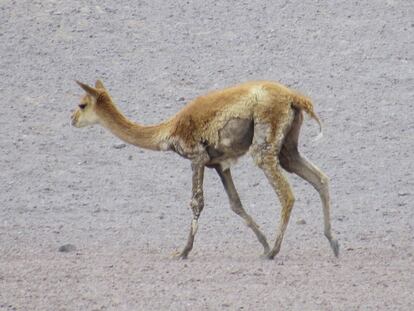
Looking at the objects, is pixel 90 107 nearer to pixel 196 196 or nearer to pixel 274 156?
pixel 196 196

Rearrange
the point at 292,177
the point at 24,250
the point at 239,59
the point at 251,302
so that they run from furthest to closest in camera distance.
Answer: the point at 239,59 → the point at 292,177 → the point at 24,250 → the point at 251,302

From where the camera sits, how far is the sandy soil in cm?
1316

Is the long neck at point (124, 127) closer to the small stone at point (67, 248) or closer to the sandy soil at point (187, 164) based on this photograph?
the sandy soil at point (187, 164)

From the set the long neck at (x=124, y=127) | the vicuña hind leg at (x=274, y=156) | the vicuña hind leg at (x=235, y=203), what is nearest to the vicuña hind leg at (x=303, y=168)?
the vicuña hind leg at (x=274, y=156)

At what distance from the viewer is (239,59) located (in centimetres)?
2152

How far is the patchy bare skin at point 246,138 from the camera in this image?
14.7m

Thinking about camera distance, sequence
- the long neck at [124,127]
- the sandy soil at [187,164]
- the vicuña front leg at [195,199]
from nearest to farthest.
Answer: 1. the sandy soil at [187,164]
2. the vicuña front leg at [195,199]
3. the long neck at [124,127]

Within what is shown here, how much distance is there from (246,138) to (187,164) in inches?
164

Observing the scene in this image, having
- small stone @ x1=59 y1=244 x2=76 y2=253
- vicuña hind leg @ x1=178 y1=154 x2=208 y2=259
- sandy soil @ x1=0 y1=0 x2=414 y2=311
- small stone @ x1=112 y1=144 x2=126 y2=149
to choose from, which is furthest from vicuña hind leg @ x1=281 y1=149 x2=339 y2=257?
small stone @ x1=112 y1=144 x2=126 y2=149

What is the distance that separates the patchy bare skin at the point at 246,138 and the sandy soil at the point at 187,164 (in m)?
0.60

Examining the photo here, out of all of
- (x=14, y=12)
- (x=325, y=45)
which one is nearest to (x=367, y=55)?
(x=325, y=45)

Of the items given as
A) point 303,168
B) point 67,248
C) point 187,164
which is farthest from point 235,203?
point 187,164

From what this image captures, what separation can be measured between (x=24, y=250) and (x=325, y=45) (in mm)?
7906

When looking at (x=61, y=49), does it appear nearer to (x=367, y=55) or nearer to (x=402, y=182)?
(x=367, y=55)
